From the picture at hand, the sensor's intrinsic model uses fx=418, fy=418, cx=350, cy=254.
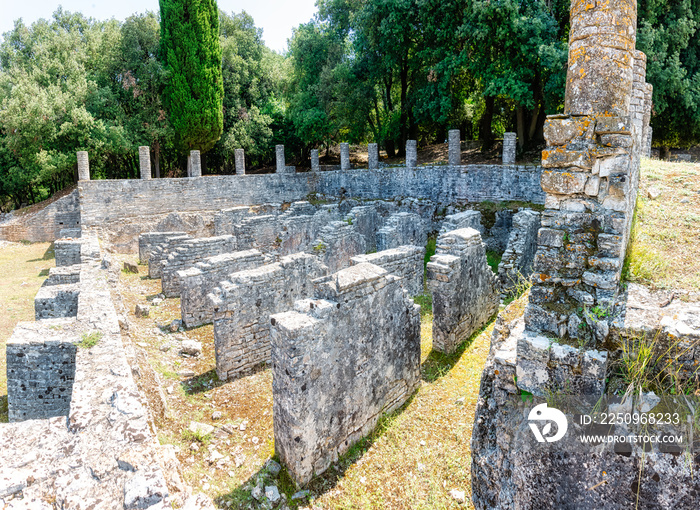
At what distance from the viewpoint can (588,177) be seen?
349 cm

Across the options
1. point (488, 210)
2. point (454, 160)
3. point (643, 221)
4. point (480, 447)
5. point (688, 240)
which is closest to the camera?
point (480, 447)

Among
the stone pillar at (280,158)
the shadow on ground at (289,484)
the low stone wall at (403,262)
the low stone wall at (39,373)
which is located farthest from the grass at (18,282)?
the stone pillar at (280,158)

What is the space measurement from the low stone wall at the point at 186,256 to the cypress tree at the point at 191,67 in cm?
1328

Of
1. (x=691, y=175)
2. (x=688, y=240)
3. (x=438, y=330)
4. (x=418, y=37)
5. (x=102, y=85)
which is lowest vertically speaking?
(x=438, y=330)

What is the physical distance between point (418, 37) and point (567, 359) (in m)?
21.5

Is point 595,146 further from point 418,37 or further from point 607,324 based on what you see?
point 418,37

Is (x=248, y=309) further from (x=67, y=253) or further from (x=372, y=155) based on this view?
(x=372, y=155)

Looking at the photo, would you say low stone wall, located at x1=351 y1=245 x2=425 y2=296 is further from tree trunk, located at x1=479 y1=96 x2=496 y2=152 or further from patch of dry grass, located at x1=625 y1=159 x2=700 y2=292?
tree trunk, located at x1=479 y1=96 x2=496 y2=152

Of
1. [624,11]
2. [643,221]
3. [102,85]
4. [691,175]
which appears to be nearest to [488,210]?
[691,175]

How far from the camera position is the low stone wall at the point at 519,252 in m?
10.3

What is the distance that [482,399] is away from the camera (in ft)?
13.0

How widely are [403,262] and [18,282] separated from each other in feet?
39.2

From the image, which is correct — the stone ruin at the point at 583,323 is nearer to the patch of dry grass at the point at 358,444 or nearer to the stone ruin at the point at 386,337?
the stone ruin at the point at 386,337

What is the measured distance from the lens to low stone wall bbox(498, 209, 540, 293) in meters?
10.3
